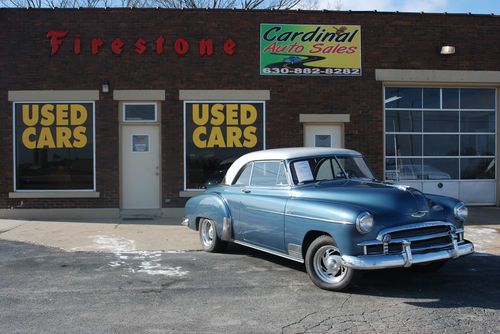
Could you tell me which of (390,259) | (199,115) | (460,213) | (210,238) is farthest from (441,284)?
(199,115)

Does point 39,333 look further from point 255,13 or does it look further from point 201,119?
point 255,13

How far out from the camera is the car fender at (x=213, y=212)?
7609mm

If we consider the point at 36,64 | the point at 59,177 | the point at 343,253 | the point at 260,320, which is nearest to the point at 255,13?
the point at 36,64

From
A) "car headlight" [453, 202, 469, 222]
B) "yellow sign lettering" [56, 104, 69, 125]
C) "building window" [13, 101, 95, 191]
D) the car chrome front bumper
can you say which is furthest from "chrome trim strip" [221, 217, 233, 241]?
"yellow sign lettering" [56, 104, 69, 125]

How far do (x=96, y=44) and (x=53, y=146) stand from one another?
8.81ft

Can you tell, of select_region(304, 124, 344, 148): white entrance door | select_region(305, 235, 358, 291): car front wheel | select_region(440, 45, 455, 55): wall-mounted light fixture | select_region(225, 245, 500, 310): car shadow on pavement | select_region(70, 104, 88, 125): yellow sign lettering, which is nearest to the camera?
select_region(225, 245, 500, 310): car shadow on pavement

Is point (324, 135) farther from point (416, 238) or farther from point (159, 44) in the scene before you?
point (416, 238)

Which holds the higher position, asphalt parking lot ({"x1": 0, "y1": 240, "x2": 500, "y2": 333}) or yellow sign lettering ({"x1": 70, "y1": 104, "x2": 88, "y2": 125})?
yellow sign lettering ({"x1": 70, "y1": 104, "x2": 88, "y2": 125})

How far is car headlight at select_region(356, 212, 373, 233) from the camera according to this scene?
539 cm

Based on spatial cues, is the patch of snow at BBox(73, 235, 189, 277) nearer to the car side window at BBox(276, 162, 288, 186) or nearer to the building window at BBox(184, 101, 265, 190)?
the car side window at BBox(276, 162, 288, 186)

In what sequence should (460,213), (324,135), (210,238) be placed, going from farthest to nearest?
1. (324,135)
2. (210,238)
3. (460,213)

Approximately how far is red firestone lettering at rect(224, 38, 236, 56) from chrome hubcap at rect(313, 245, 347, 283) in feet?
25.2

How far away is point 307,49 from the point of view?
41.3 feet

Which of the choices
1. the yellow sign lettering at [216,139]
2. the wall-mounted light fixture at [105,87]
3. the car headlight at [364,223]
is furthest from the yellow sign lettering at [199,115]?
the car headlight at [364,223]
